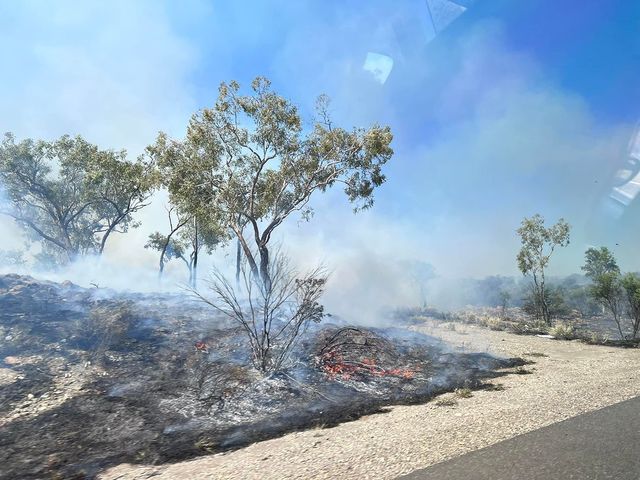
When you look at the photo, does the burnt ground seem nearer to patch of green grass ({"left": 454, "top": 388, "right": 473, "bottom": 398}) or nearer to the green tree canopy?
patch of green grass ({"left": 454, "top": 388, "right": 473, "bottom": 398})

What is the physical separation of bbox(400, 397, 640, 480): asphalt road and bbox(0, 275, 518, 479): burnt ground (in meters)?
3.19

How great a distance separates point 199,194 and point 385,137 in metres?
10.1

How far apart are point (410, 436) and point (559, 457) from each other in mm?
2185

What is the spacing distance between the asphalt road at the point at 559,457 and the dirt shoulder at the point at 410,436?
1.03ft

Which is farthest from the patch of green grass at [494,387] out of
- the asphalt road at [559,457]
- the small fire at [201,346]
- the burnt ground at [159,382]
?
the small fire at [201,346]

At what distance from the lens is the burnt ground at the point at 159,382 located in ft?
22.0

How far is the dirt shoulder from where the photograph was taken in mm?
5492

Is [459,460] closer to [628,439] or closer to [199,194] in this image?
[628,439]

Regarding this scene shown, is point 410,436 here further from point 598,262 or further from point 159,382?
point 598,262

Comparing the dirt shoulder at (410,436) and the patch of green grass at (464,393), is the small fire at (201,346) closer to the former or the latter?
the dirt shoulder at (410,436)

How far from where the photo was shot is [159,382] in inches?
384

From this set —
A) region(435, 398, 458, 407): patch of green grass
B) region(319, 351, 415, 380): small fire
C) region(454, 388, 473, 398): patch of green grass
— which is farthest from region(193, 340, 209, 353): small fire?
region(454, 388, 473, 398): patch of green grass

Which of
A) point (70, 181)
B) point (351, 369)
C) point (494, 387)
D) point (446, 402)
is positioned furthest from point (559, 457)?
point (70, 181)

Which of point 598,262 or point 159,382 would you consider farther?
point 598,262
